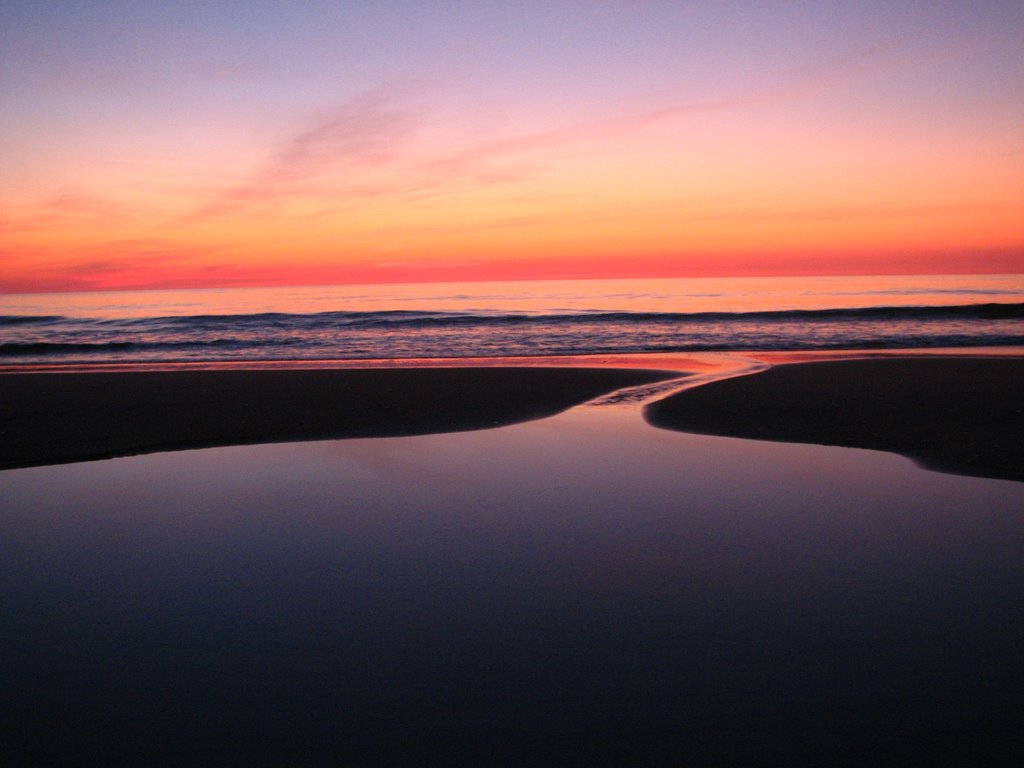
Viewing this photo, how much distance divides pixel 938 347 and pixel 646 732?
22235 millimetres

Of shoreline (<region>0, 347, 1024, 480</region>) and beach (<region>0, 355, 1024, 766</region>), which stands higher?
shoreline (<region>0, 347, 1024, 480</region>)

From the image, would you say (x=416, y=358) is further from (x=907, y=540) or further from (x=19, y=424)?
(x=907, y=540)

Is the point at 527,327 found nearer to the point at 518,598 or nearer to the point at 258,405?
the point at 258,405

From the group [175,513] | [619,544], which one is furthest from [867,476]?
[175,513]

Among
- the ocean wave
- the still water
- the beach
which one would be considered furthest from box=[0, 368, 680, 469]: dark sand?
the ocean wave

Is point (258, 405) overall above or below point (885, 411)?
above

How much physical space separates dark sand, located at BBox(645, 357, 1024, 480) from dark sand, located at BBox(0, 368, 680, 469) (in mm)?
2309

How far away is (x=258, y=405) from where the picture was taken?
1153 centimetres

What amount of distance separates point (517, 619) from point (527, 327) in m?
29.3

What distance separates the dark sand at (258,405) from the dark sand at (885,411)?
231 centimetres

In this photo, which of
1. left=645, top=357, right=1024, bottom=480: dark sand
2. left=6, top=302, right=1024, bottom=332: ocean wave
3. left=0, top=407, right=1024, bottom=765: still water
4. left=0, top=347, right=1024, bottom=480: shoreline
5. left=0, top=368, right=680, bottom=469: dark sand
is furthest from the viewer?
left=6, top=302, right=1024, bottom=332: ocean wave

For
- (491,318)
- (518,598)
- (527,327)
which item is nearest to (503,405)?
(518,598)

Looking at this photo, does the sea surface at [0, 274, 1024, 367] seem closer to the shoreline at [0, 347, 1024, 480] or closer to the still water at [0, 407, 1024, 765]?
the shoreline at [0, 347, 1024, 480]

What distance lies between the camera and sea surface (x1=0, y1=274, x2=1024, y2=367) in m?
23.8
